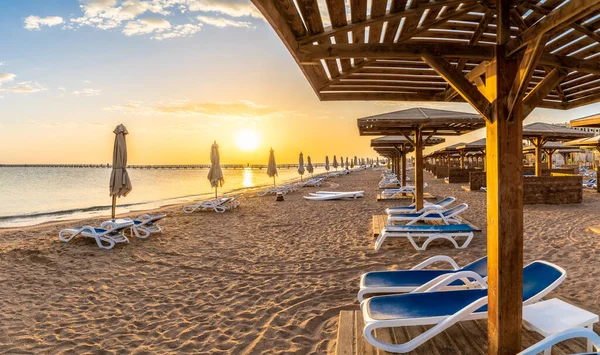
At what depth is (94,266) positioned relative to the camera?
18.8ft

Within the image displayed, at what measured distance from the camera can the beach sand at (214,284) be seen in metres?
3.27

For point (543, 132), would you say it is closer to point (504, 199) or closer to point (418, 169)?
point (418, 169)

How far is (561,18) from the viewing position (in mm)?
1613

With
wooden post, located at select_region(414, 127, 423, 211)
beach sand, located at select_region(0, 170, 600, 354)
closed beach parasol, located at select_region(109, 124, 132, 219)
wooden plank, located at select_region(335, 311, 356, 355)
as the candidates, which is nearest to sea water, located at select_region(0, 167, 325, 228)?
closed beach parasol, located at select_region(109, 124, 132, 219)

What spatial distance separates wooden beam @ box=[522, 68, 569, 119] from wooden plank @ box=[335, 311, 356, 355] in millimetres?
1842

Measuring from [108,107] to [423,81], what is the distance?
18391mm

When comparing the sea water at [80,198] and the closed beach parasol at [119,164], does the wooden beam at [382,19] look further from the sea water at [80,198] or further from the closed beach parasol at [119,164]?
the sea water at [80,198]

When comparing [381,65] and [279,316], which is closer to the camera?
[381,65]

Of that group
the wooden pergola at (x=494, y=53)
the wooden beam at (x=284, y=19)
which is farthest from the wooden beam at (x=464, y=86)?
the wooden beam at (x=284, y=19)

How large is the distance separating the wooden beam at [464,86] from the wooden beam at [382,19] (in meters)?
0.27

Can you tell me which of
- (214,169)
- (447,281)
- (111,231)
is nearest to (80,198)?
(214,169)

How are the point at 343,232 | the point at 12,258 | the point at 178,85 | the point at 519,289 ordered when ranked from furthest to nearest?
the point at 178,85, the point at 343,232, the point at 12,258, the point at 519,289

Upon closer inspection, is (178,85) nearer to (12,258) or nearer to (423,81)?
(12,258)

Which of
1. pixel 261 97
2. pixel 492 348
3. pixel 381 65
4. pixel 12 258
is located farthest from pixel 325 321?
pixel 261 97
